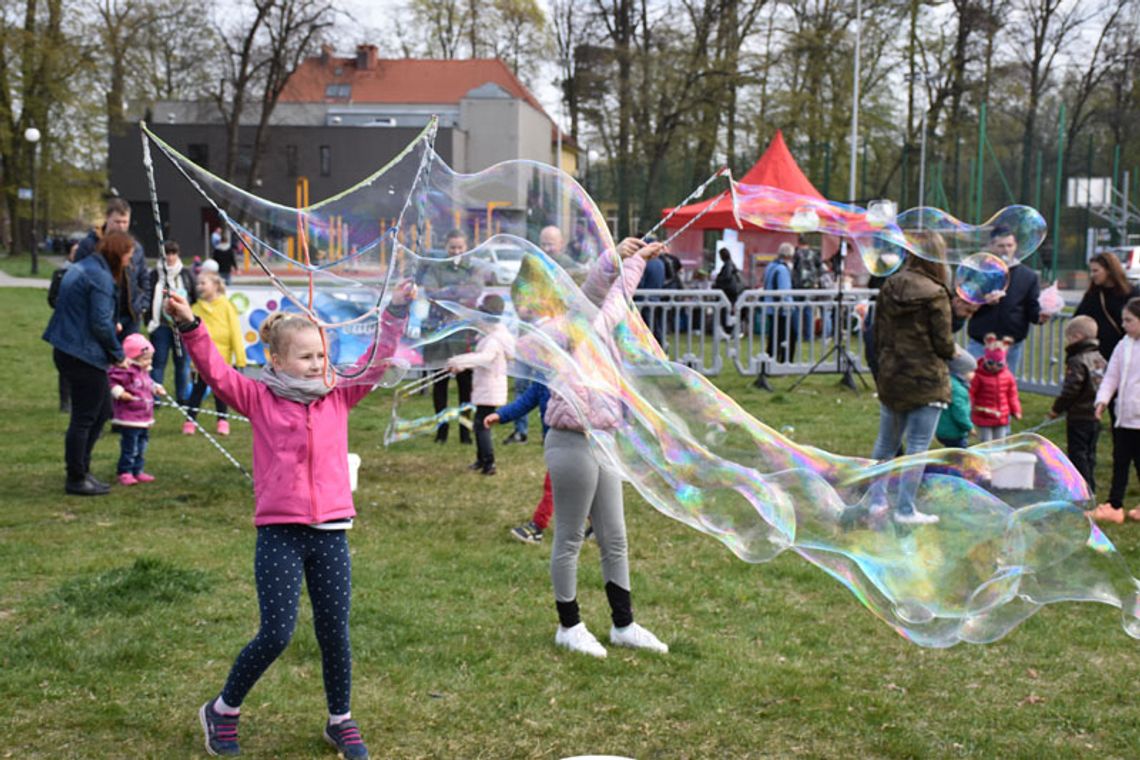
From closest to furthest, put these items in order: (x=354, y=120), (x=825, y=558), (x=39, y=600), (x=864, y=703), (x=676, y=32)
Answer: (x=825, y=558), (x=864, y=703), (x=39, y=600), (x=676, y=32), (x=354, y=120)

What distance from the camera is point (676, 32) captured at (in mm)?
41500

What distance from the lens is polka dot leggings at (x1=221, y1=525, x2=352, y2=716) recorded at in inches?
163

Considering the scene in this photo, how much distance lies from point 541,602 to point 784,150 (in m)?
19.1

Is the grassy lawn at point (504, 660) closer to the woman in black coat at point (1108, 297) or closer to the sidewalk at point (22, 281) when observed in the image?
the woman in black coat at point (1108, 297)

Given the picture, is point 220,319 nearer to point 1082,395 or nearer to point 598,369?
point 598,369

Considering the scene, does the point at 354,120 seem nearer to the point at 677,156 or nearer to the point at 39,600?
the point at 677,156

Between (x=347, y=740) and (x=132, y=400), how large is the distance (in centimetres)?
532

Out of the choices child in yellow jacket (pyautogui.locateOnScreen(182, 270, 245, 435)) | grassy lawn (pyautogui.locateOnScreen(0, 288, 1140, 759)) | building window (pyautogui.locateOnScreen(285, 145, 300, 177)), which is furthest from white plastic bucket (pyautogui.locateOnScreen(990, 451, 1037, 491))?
building window (pyautogui.locateOnScreen(285, 145, 300, 177))

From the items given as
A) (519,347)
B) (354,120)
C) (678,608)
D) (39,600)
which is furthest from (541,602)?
(354,120)

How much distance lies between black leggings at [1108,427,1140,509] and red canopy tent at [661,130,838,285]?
40.1 ft

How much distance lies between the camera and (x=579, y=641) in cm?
542

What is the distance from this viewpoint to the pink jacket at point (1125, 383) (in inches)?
314

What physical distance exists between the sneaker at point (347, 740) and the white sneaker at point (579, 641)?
1.30 m

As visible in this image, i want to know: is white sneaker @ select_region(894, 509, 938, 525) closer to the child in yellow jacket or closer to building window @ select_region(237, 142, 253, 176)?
the child in yellow jacket
